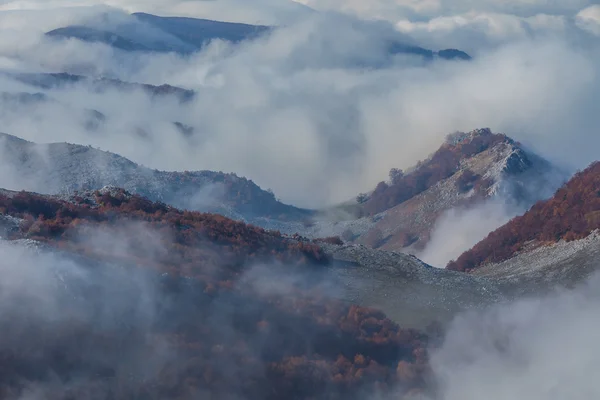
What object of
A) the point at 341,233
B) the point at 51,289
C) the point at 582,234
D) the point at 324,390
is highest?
the point at 582,234

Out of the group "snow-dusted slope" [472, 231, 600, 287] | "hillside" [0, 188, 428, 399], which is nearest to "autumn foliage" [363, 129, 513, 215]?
"snow-dusted slope" [472, 231, 600, 287]

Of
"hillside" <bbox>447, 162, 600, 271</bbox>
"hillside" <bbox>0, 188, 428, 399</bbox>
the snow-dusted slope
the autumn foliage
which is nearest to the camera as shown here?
"hillside" <bbox>0, 188, 428, 399</bbox>

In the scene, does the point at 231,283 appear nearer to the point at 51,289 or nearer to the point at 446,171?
the point at 51,289

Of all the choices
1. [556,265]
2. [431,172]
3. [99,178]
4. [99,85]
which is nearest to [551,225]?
[556,265]

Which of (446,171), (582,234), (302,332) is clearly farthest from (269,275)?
(446,171)

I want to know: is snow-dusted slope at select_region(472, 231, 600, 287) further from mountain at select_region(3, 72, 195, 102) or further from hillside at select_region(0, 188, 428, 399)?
mountain at select_region(3, 72, 195, 102)

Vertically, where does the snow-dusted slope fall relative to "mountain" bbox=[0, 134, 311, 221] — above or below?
above

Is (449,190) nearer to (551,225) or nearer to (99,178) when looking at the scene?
(551,225)
